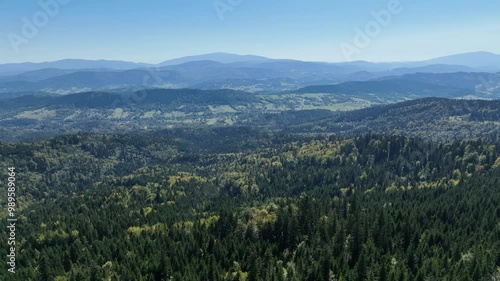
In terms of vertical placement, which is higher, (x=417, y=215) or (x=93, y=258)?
(x=417, y=215)

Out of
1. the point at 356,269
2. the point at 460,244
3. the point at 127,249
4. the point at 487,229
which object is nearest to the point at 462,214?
the point at 487,229

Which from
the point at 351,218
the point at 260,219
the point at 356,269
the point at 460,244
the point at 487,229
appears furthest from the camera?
the point at 260,219

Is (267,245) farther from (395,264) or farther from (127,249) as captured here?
(127,249)

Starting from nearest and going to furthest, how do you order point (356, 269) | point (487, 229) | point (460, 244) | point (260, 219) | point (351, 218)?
1. point (356, 269)
2. point (460, 244)
3. point (487, 229)
4. point (351, 218)
5. point (260, 219)

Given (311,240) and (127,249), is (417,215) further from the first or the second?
(127,249)

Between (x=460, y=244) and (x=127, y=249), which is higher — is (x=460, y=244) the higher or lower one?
the higher one

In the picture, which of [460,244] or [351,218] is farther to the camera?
[351,218]

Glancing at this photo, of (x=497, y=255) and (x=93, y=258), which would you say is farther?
(x=93, y=258)

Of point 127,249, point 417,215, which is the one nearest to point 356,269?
point 417,215

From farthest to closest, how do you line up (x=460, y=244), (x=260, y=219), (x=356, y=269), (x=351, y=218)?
(x=260, y=219) < (x=351, y=218) < (x=460, y=244) < (x=356, y=269)
